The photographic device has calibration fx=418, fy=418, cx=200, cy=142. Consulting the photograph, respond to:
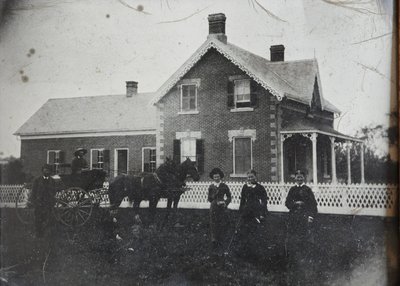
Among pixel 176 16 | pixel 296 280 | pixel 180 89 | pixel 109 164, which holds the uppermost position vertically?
pixel 176 16

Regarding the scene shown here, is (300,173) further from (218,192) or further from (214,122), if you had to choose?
(214,122)

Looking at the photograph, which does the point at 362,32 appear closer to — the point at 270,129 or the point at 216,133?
the point at 270,129

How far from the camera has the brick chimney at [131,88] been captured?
5035mm

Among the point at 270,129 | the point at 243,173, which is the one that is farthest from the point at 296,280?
the point at 270,129

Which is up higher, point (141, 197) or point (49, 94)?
point (49, 94)

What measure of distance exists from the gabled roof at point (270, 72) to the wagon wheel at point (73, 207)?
153 centimetres

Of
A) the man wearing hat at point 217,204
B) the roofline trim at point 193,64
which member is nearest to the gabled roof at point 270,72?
the roofline trim at point 193,64

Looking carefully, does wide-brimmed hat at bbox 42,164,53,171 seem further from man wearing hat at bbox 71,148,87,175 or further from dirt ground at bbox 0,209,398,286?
dirt ground at bbox 0,209,398,286

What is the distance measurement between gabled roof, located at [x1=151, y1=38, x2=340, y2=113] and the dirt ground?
4.35 feet

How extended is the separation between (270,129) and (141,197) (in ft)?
5.83

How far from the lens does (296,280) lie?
4184 mm

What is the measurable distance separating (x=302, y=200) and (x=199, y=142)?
132 centimetres

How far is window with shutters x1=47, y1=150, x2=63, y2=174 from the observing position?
5336 millimetres

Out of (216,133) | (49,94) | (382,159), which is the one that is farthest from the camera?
(49,94)
